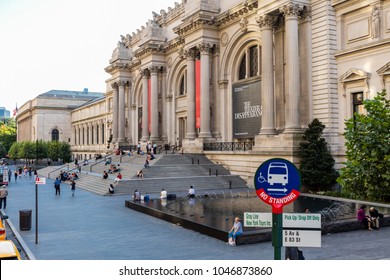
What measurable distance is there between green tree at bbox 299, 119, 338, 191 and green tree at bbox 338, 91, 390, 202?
5260mm

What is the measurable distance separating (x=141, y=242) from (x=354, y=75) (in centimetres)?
2071

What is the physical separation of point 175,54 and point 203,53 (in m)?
9.66

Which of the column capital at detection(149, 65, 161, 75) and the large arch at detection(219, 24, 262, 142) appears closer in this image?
the large arch at detection(219, 24, 262, 142)

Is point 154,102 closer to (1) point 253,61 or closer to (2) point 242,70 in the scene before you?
(2) point 242,70

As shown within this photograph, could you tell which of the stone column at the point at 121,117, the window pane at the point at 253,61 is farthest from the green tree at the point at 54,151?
the window pane at the point at 253,61

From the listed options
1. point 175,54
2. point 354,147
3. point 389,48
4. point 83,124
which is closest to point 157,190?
point 354,147

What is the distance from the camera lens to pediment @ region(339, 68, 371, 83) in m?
28.4

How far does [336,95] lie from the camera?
100 feet

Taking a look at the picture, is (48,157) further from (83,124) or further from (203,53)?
(203,53)

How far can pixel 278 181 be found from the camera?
5406 millimetres

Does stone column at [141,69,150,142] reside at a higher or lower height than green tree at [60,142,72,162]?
higher

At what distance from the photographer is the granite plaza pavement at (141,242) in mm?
13367

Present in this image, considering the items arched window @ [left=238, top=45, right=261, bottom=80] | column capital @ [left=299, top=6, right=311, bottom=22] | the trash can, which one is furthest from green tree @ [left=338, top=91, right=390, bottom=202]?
arched window @ [left=238, top=45, right=261, bottom=80]

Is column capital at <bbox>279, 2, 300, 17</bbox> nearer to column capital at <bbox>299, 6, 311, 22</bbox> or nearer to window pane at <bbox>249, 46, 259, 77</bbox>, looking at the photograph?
column capital at <bbox>299, 6, 311, 22</bbox>
